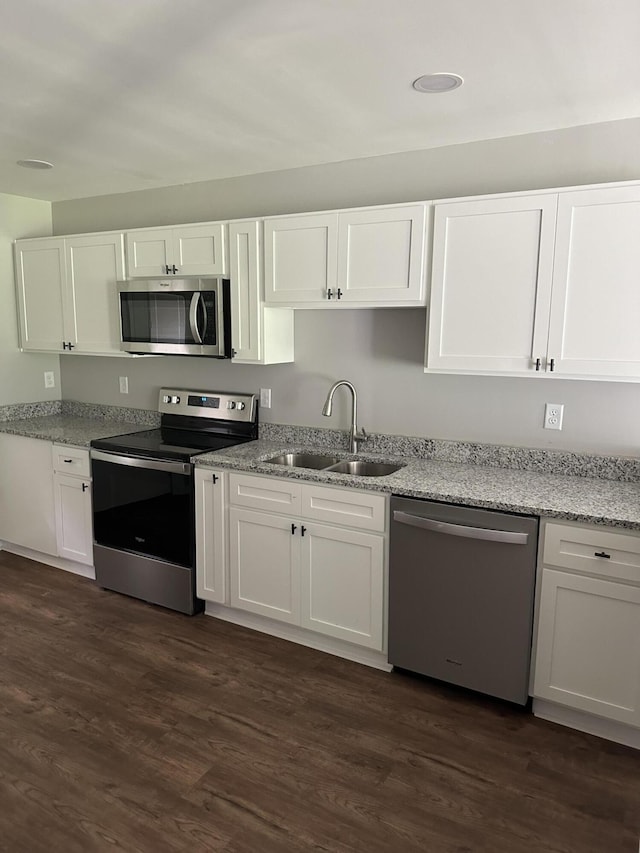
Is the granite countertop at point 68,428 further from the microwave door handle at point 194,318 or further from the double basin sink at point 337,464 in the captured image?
the double basin sink at point 337,464

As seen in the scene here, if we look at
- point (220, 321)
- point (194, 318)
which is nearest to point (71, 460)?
point (194, 318)

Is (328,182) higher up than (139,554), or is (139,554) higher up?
(328,182)

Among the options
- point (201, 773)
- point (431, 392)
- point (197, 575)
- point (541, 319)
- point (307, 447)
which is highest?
point (541, 319)

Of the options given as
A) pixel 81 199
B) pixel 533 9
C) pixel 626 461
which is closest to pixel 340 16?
pixel 533 9

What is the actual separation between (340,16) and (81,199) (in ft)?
10.3

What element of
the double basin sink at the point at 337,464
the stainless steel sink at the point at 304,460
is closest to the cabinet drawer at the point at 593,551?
the double basin sink at the point at 337,464

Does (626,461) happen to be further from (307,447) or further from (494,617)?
(307,447)

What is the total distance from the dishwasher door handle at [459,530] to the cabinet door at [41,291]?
108 inches

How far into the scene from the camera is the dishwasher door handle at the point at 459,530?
236cm

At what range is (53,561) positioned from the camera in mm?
4055

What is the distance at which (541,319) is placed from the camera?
8.27 feet

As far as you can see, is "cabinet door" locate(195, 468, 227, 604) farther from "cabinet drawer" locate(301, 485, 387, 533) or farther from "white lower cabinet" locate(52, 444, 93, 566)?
"white lower cabinet" locate(52, 444, 93, 566)

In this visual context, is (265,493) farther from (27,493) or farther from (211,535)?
(27,493)

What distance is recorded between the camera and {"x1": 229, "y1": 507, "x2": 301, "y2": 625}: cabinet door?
2977 mm
